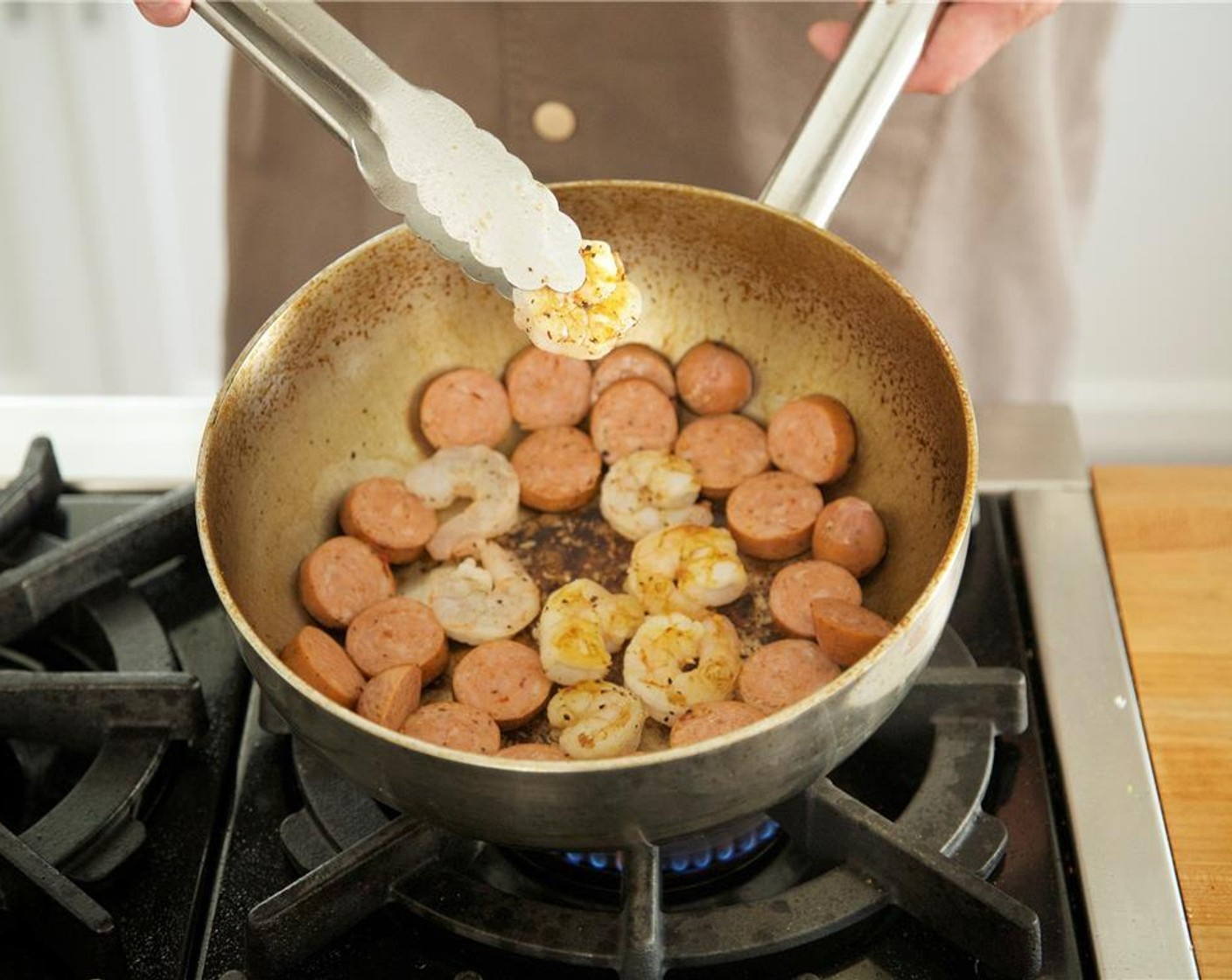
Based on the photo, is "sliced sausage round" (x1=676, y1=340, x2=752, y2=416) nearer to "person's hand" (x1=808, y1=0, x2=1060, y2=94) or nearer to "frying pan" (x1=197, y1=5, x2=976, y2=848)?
"frying pan" (x1=197, y1=5, x2=976, y2=848)

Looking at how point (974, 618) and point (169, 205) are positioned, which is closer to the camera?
point (974, 618)

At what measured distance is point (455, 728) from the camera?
848 mm

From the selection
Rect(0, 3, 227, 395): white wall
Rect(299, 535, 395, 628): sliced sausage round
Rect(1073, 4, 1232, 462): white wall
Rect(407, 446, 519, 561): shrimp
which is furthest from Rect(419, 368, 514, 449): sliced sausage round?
Rect(1073, 4, 1232, 462): white wall

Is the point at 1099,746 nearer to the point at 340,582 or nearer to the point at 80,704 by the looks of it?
the point at 340,582

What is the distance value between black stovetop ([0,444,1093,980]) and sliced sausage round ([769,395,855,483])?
0.47 ft

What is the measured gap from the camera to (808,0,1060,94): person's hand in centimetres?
101

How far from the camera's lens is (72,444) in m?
1.08

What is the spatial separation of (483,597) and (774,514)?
0.66 ft

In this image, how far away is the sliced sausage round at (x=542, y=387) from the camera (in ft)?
3.45

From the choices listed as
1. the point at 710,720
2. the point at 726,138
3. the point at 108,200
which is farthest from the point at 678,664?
the point at 108,200

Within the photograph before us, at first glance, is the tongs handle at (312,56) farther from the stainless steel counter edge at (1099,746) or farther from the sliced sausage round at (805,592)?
the stainless steel counter edge at (1099,746)

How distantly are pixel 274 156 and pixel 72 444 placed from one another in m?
0.38

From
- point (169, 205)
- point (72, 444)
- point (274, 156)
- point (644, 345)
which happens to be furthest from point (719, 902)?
point (169, 205)

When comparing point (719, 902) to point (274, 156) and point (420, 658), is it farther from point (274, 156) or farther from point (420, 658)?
point (274, 156)
